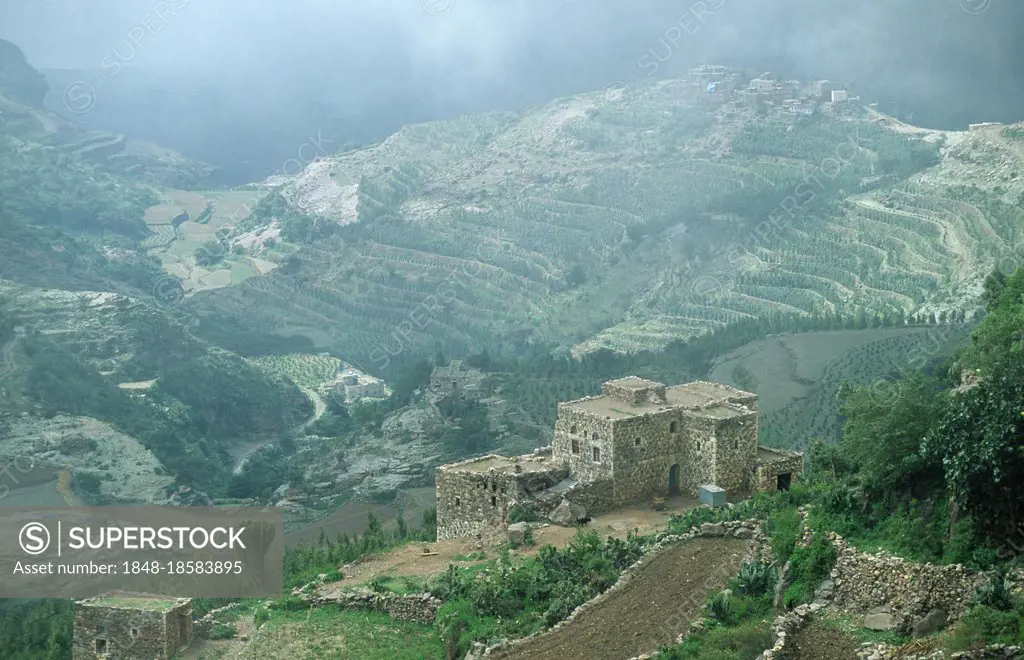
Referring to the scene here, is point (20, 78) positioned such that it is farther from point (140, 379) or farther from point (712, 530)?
point (712, 530)

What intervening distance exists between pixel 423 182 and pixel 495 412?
86.1 m

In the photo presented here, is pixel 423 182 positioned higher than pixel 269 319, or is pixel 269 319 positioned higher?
pixel 423 182

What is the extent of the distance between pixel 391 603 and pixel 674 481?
27.4 feet

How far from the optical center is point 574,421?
32.7m

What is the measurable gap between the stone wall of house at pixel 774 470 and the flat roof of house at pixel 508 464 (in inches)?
185

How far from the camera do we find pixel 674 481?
3272 cm

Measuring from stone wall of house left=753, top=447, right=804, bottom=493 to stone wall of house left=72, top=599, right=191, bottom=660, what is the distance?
1327 centimetres

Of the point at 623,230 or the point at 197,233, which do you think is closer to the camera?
the point at 623,230

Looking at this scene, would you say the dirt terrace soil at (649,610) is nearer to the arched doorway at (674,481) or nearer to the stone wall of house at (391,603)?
the stone wall of house at (391,603)

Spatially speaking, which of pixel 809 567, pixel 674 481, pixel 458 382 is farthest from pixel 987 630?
pixel 458 382

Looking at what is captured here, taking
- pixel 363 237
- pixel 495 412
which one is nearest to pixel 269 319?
pixel 363 237

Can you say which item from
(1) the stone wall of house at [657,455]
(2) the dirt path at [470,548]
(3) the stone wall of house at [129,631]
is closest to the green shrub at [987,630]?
(2) the dirt path at [470,548]

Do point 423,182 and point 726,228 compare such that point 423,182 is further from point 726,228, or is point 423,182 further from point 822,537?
point 822,537

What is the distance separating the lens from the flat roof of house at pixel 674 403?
3231 cm
